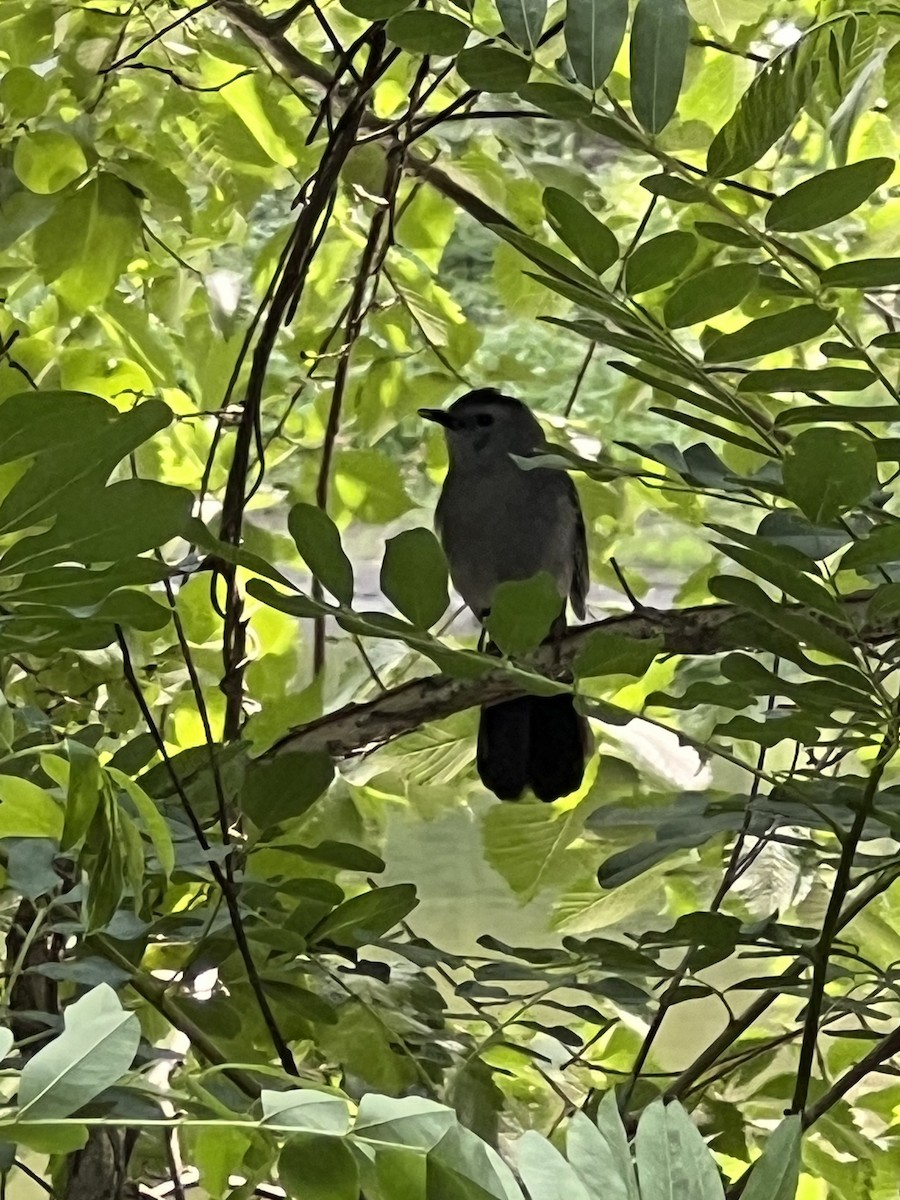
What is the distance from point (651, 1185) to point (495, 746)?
A: 0.74m

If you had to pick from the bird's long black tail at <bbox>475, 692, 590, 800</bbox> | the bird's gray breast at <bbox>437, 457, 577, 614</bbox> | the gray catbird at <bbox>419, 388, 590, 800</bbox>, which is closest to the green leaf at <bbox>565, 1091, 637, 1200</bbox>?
the bird's long black tail at <bbox>475, 692, 590, 800</bbox>

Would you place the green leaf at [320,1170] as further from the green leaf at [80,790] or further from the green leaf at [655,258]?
the green leaf at [655,258]

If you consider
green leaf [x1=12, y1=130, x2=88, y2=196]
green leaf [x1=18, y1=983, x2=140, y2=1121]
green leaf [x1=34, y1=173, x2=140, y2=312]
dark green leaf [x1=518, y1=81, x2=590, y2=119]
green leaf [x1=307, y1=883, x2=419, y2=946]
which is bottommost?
green leaf [x1=18, y1=983, x2=140, y2=1121]

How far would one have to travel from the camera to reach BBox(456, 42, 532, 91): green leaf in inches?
15.1

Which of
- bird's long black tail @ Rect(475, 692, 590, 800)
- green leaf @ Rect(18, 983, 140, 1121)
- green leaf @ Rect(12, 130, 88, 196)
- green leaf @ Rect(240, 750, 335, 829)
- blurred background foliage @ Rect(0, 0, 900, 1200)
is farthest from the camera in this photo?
bird's long black tail @ Rect(475, 692, 590, 800)

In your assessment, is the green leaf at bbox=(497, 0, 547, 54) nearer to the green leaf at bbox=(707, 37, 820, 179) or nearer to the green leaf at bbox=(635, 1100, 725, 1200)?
the green leaf at bbox=(707, 37, 820, 179)

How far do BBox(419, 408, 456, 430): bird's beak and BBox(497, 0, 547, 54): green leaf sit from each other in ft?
1.88

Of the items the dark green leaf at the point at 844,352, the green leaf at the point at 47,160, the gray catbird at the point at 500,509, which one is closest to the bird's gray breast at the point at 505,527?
→ the gray catbird at the point at 500,509

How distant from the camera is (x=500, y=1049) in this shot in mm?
723

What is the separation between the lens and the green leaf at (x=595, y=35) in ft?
1.20

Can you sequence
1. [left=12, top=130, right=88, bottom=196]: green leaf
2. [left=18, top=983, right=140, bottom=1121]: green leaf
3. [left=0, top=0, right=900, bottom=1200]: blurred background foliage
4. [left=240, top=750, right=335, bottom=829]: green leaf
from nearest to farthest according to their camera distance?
1. [left=18, top=983, right=140, bottom=1121]: green leaf
2. [left=0, top=0, right=900, bottom=1200]: blurred background foliage
3. [left=240, top=750, right=335, bottom=829]: green leaf
4. [left=12, top=130, right=88, bottom=196]: green leaf

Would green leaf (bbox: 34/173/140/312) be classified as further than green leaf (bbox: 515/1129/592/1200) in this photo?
Yes

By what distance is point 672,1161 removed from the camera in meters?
0.31

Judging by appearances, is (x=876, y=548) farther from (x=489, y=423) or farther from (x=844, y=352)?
(x=489, y=423)
